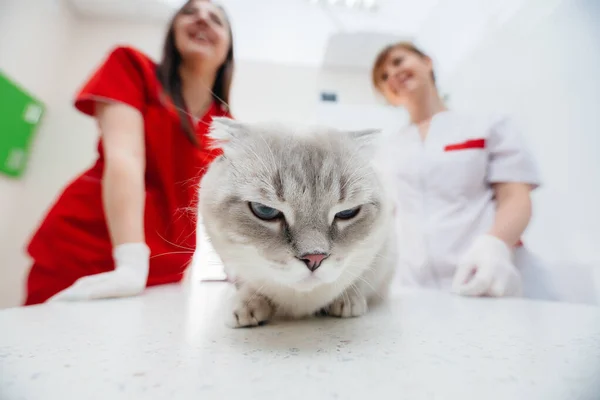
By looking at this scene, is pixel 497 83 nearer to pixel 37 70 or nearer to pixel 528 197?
pixel 528 197

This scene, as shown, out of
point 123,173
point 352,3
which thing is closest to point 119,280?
point 123,173

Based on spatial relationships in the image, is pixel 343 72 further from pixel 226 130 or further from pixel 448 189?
pixel 226 130

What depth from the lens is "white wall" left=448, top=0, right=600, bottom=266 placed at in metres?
0.60

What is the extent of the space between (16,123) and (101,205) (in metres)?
0.25

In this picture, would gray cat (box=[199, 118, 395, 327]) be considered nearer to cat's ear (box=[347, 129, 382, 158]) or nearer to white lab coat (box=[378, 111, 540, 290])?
cat's ear (box=[347, 129, 382, 158])

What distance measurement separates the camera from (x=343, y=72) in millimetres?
1187

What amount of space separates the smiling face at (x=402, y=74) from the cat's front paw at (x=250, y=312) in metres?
1.06

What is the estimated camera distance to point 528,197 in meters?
0.88

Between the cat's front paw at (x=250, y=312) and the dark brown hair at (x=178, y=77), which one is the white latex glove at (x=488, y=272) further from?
the dark brown hair at (x=178, y=77)

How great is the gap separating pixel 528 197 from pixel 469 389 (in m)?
0.86

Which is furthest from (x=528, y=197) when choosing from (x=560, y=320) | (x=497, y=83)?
(x=560, y=320)

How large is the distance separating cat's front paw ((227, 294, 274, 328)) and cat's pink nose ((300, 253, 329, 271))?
13cm

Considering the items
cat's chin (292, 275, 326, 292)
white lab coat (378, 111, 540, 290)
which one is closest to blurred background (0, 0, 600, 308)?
white lab coat (378, 111, 540, 290)

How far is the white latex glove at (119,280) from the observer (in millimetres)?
578
